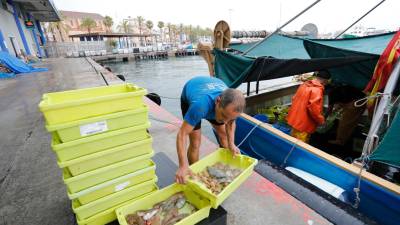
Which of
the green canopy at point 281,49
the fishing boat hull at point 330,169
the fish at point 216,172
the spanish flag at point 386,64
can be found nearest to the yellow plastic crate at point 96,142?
the fish at point 216,172

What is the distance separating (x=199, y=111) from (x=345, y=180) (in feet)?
6.48

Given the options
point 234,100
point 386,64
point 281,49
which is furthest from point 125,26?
point 234,100

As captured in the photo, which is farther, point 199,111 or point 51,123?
point 199,111

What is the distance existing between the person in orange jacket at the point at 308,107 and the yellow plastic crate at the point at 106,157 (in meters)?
2.81

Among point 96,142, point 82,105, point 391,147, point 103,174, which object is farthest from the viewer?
point 391,147

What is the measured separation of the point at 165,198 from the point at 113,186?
1.46 ft

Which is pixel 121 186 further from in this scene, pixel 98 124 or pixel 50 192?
pixel 50 192

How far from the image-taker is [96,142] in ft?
4.86

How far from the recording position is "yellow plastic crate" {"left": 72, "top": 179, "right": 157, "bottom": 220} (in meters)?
1.58

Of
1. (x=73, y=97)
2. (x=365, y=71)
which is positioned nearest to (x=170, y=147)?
(x=73, y=97)

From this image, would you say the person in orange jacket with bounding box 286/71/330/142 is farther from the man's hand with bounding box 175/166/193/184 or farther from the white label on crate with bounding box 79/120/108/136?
the white label on crate with bounding box 79/120/108/136

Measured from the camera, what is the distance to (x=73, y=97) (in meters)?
1.72

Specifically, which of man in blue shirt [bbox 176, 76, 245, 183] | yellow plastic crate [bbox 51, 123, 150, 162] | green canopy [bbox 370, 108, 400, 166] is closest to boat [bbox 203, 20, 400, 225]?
green canopy [bbox 370, 108, 400, 166]

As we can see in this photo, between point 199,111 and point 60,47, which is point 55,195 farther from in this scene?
point 60,47
